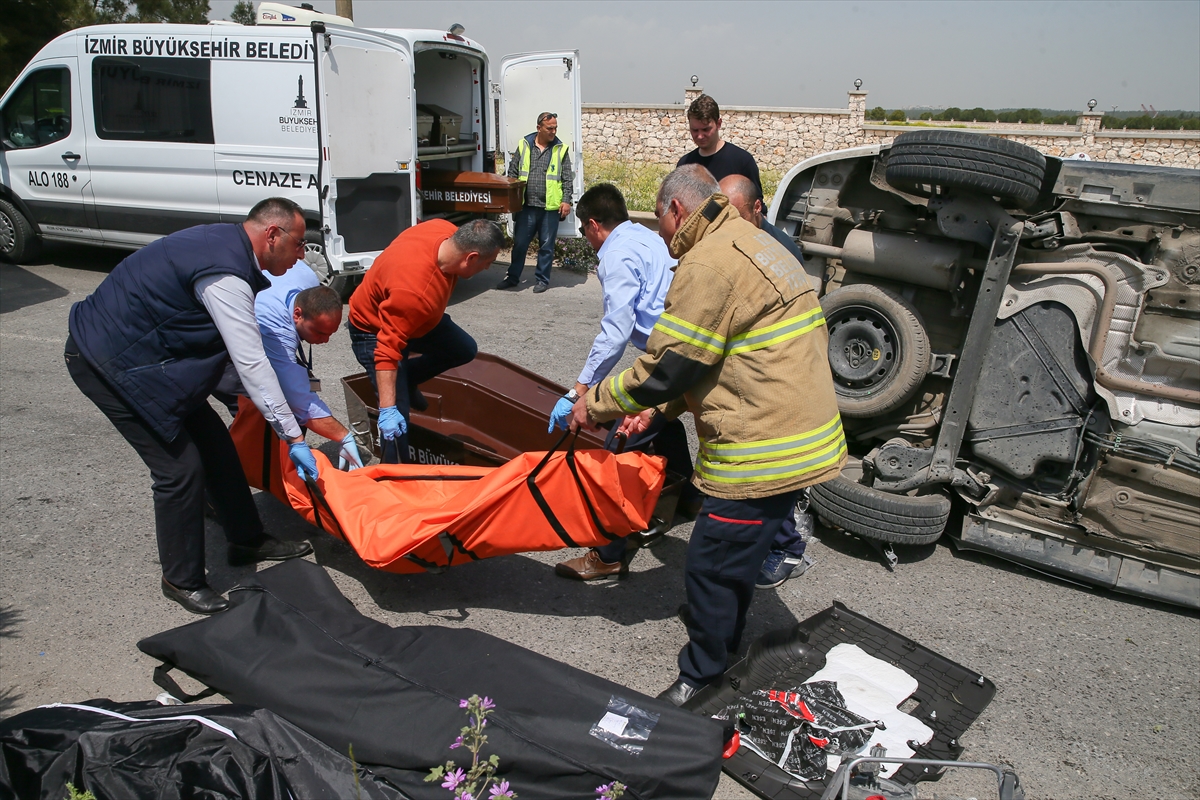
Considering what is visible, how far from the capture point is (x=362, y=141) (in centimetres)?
741

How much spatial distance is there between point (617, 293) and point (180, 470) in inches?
78.2

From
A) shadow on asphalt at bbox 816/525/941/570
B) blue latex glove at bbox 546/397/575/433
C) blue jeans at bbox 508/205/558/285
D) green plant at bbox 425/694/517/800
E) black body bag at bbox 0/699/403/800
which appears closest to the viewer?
green plant at bbox 425/694/517/800

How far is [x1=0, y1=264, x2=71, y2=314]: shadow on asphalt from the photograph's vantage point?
770 cm

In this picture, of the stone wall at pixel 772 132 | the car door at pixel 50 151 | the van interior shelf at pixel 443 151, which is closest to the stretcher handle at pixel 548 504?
the van interior shelf at pixel 443 151

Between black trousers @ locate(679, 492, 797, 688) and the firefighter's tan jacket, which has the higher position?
the firefighter's tan jacket

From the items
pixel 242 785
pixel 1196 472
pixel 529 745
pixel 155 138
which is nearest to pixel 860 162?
pixel 1196 472

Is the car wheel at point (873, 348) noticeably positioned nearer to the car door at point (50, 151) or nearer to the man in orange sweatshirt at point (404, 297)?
the man in orange sweatshirt at point (404, 297)

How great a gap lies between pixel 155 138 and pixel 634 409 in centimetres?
762

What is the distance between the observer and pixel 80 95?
8242 millimetres

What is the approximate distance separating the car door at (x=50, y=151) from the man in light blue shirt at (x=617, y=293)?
7455mm

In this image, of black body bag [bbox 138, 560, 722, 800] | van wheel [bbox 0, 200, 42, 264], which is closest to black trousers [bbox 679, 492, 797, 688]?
black body bag [bbox 138, 560, 722, 800]

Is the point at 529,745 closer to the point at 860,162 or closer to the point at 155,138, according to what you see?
the point at 860,162

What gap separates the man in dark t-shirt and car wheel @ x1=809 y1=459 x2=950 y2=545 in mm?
2181

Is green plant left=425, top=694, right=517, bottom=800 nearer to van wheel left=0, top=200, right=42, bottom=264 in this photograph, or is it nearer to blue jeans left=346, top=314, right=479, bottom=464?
blue jeans left=346, top=314, right=479, bottom=464
